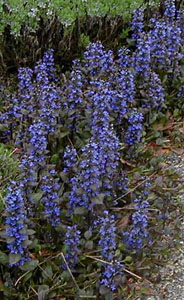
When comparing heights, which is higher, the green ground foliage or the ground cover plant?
the green ground foliage

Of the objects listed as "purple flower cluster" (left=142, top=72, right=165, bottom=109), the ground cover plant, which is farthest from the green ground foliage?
"purple flower cluster" (left=142, top=72, right=165, bottom=109)

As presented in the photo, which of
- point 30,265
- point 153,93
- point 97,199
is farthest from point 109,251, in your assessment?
point 153,93

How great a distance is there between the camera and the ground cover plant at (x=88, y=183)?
132 inches

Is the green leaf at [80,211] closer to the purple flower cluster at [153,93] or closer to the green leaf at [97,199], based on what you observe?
the green leaf at [97,199]

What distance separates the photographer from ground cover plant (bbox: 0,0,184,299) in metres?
3.36

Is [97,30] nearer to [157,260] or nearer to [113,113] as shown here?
[113,113]

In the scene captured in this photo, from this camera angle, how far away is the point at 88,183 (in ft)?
11.2

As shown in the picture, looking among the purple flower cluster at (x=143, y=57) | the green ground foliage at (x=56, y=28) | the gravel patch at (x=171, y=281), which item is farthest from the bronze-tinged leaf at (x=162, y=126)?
the gravel patch at (x=171, y=281)

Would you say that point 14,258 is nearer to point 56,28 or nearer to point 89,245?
point 89,245

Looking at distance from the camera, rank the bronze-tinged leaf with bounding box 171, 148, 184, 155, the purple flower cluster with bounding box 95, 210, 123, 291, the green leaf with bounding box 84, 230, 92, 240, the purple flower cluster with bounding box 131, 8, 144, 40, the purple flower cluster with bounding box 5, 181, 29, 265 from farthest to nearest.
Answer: the purple flower cluster with bounding box 131, 8, 144, 40
the bronze-tinged leaf with bounding box 171, 148, 184, 155
the green leaf with bounding box 84, 230, 92, 240
the purple flower cluster with bounding box 95, 210, 123, 291
the purple flower cluster with bounding box 5, 181, 29, 265

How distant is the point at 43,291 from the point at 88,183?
59 centimetres

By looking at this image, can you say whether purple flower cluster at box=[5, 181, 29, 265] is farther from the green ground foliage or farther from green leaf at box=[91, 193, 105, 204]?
the green ground foliage

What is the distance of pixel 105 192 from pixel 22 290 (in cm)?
74

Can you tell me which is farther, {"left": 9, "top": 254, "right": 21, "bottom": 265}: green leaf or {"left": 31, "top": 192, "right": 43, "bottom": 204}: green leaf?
{"left": 31, "top": 192, "right": 43, "bottom": 204}: green leaf
